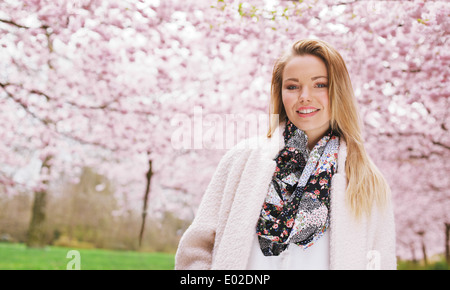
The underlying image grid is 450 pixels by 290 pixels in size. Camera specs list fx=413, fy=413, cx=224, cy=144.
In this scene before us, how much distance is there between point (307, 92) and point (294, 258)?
669 mm

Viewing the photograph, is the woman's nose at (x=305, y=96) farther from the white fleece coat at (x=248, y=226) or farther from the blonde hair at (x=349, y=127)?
the white fleece coat at (x=248, y=226)

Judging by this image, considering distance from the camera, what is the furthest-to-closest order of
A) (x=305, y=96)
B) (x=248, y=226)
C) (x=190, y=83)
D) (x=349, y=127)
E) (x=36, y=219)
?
(x=36, y=219) < (x=190, y=83) < (x=349, y=127) < (x=305, y=96) < (x=248, y=226)

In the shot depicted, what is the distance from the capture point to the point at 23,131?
744 cm

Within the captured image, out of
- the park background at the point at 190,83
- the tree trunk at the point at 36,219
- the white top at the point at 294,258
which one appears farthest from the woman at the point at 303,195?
the tree trunk at the point at 36,219

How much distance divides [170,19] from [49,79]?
279 centimetres

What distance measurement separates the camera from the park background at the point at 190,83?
427 centimetres

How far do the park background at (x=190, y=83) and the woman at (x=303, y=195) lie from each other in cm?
231

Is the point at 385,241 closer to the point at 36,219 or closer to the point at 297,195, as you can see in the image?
the point at 297,195

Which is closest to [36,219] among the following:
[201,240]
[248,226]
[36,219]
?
[36,219]

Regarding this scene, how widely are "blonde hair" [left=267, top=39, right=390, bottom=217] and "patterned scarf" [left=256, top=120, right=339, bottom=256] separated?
0.07 m

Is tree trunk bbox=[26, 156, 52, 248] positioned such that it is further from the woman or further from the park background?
the woman

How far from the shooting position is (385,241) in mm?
1632

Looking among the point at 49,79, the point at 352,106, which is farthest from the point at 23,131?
the point at 352,106
